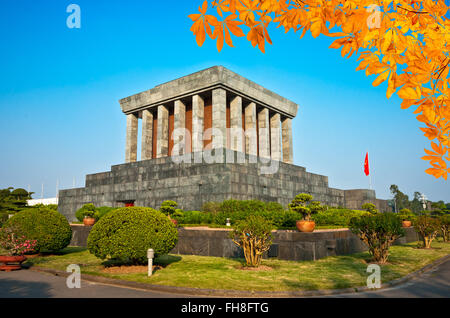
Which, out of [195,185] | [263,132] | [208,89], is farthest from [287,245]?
[263,132]

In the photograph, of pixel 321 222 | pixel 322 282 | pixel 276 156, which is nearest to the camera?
pixel 322 282

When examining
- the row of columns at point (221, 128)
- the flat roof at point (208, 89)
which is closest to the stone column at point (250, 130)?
the row of columns at point (221, 128)

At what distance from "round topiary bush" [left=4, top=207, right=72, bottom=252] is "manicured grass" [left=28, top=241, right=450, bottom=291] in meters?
0.71

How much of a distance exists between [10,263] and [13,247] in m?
0.71

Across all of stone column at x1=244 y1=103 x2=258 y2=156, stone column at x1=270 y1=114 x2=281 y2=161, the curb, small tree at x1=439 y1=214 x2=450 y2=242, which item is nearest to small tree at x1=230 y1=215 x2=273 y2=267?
the curb

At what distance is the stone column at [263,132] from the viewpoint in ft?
121

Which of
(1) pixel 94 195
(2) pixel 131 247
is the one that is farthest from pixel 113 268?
(1) pixel 94 195

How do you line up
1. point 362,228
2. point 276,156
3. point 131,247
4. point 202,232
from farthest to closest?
point 276,156 → point 202,232 → point 362,228 → point 131,247

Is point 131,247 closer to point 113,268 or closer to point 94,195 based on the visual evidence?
point 113,268

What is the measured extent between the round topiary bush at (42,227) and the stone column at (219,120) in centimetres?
1742

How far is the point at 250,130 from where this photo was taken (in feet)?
115

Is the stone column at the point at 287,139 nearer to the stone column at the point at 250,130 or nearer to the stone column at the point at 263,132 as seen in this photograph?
the stone column at the point at 263,132
